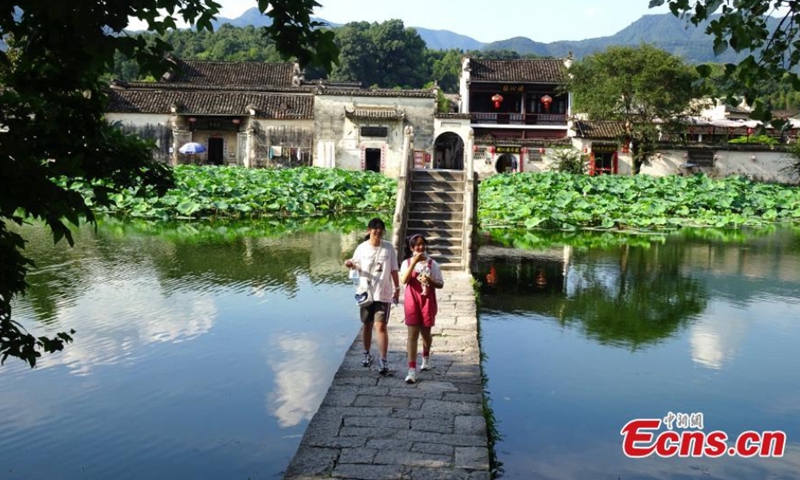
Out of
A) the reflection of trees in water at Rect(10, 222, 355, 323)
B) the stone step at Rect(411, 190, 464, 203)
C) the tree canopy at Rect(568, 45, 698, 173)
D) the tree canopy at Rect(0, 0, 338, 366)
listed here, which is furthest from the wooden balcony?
the tree canopy at Rect(0, 0, 338, 366)

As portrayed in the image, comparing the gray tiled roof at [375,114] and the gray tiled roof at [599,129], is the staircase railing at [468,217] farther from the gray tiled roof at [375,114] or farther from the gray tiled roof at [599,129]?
the gray tiled roof at [599,129]

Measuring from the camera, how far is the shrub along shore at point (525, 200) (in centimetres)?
2116

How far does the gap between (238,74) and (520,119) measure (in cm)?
1434

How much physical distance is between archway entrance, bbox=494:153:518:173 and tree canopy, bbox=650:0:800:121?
31.7 meters

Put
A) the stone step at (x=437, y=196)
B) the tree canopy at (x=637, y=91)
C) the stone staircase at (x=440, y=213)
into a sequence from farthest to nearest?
the tree canopy at (x=637, y=91)
the stone step at (x=437, y=196)
the stone staircase at (x=440, y=213)

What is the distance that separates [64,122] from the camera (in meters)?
4.20

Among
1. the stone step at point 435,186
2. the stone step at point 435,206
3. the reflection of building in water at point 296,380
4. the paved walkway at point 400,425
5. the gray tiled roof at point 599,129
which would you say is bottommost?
the reflection of building in water at point 296,380

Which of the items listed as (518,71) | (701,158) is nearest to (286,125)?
(518,71)

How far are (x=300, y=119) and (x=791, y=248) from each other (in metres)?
22.7

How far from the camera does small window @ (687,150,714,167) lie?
34.3 metres

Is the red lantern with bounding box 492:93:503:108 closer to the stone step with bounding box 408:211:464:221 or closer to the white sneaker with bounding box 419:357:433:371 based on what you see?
the stone step with bounding box 408:211:464:221

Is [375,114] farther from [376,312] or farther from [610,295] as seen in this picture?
[376,312]

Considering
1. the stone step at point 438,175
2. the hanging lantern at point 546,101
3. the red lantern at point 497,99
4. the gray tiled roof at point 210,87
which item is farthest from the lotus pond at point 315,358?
the red lantern at point 497,99

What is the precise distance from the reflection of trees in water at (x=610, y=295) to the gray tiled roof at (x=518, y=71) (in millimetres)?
25559
